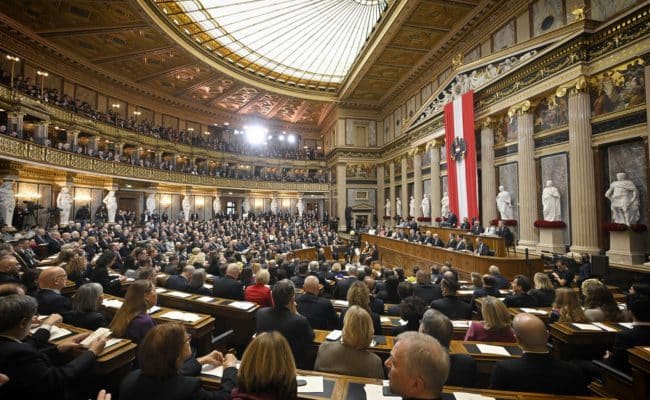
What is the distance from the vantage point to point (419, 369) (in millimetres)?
1418

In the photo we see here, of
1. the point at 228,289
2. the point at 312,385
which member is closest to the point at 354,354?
the point at 312,385

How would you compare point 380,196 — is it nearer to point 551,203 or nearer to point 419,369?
point 551,203

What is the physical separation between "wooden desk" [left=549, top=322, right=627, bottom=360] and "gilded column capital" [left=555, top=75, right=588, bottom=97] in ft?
26.6

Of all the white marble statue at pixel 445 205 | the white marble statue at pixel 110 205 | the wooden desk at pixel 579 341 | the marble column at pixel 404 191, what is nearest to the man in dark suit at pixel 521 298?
the wooden desk at pixel 579 341

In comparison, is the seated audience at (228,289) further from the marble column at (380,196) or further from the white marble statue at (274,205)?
the white marble statue at (274,205)

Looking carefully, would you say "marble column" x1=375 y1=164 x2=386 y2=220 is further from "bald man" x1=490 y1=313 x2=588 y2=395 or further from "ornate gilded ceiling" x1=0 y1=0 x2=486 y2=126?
"bald man" x1=490 y1=313 x2=588 y2=395

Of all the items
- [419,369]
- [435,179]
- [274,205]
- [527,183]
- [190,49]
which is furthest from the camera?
[274,205]

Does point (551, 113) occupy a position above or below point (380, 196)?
above

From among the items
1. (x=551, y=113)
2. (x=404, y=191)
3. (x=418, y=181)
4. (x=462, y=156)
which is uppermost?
(x=551, y=113)

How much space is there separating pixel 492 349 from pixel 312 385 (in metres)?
1.81

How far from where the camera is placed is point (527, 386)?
2.03 m

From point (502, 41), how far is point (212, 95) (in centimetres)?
2139

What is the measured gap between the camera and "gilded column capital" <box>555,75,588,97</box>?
27.6 feet

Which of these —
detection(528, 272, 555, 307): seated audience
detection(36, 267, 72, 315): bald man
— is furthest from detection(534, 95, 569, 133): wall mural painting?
detection(36, 267, 72, 315): bald man
